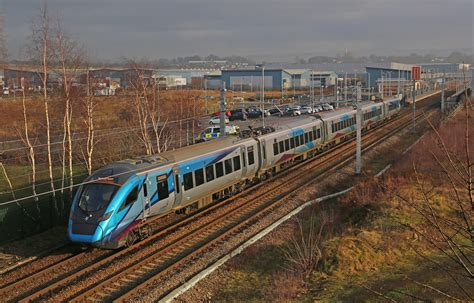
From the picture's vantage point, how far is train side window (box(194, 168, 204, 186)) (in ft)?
57.4

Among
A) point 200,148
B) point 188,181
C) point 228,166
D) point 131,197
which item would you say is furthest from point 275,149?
point 131,197

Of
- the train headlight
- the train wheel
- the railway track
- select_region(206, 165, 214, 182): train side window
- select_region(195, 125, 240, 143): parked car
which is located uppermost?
select_region(206, 165, 214, 182): train side window

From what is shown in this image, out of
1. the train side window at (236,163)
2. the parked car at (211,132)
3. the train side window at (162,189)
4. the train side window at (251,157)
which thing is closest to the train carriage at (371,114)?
the parked car at (211,132)

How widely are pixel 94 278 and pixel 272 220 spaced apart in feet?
24.6

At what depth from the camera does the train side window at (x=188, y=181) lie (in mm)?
16797

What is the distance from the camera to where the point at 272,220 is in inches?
705

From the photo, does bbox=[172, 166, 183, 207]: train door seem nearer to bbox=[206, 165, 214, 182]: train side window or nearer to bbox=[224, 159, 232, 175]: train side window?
bbox=[206, 165, 214, 182]: train side window

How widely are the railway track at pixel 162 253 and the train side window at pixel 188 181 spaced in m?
1.42

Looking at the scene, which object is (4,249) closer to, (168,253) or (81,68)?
(168,253)

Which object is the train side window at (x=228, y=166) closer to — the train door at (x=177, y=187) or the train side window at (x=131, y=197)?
the train door at (x=177, y=187)

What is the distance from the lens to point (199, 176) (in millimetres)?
17703

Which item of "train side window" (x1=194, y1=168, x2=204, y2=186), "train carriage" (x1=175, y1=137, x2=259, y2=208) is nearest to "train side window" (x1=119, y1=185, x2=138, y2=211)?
"train carriage" (x1=175, y1=137, x2=259, y2=208)

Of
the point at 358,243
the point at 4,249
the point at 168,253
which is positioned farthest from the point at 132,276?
the point at 358,243

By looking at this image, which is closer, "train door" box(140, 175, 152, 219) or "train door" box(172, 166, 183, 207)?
"train door" box(140, 175, 152, 219)
